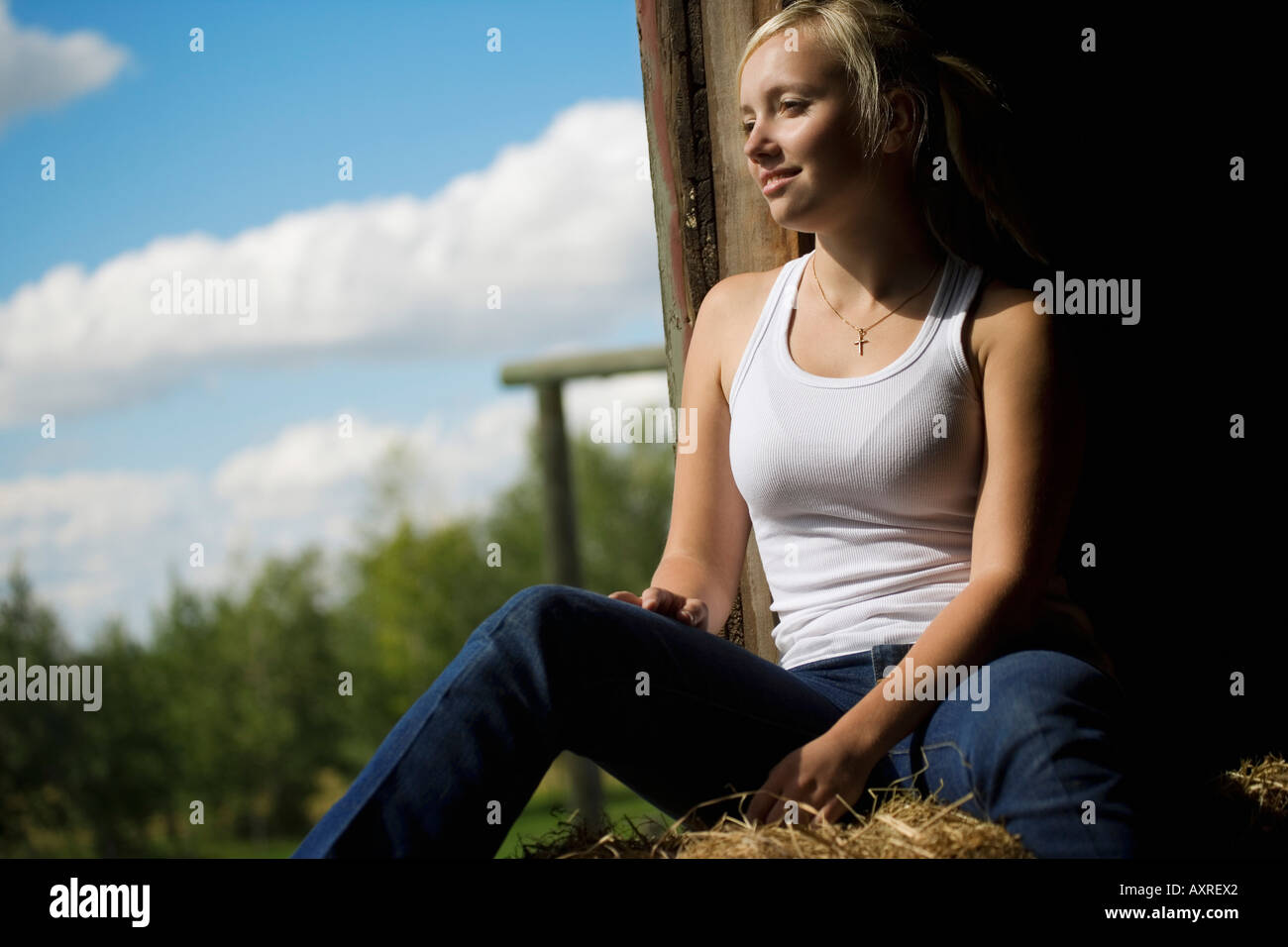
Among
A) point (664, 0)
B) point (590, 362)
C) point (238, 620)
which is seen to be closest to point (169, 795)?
point (238, 620)

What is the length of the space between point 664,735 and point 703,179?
1375 mm

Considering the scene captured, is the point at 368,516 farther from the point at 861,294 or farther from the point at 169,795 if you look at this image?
the point at 861,294

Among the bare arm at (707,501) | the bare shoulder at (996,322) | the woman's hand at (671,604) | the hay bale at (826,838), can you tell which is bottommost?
the hay bale at (826,838)

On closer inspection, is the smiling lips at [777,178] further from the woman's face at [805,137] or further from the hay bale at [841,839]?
the hay bale at [841,839]

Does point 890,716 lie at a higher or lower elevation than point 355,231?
lower

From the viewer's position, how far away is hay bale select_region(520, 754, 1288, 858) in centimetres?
145

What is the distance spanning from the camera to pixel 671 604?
5.91 ft

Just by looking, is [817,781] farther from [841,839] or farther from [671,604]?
[671,604]

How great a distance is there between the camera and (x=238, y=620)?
2725cm

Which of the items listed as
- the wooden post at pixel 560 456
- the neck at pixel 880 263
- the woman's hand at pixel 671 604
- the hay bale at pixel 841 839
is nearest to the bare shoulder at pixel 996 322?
the neck at pixel 880 263

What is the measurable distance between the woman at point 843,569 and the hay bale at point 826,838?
0.04 m

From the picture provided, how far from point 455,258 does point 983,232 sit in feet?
208

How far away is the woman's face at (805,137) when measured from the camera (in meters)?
1.89

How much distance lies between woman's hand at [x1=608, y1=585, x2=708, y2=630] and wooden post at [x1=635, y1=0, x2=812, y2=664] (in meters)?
0.61
